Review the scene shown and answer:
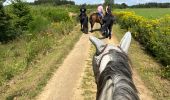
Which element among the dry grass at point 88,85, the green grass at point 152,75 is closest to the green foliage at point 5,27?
the green grass at point 152,75

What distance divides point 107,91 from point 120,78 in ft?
0.51

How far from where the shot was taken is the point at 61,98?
10.0 m

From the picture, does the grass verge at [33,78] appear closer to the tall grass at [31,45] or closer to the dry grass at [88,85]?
the tall grass at [31,45]

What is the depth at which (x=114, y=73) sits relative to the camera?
3369mm

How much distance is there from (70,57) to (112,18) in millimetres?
5150

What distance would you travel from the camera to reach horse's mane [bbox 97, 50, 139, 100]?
301 cm

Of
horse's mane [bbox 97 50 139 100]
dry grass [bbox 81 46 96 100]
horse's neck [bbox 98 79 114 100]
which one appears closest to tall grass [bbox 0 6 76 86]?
dry grass [bbox 81 46 96 100]

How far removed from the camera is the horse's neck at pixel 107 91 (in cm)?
315

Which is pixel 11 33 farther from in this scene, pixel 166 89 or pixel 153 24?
pixel 166 89

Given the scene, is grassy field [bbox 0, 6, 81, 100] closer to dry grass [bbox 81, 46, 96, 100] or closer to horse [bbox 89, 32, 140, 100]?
dry grass [bbox 81, 46, 96, 100]

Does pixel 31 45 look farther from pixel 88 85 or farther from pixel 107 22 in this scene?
pixel 88 85

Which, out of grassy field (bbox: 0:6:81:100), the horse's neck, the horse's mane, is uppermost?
the horse's mane

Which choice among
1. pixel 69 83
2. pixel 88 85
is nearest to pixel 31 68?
pixel 69 83

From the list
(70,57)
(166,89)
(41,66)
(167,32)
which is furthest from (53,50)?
(166,89)
